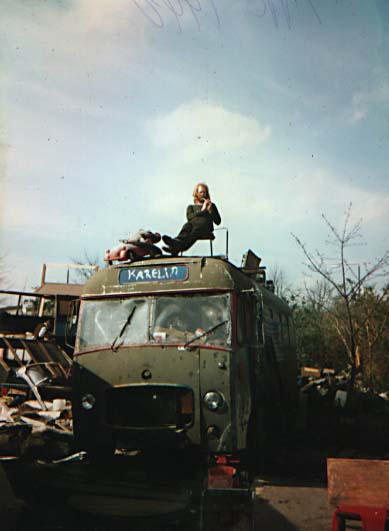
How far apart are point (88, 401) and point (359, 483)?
13.2 ft

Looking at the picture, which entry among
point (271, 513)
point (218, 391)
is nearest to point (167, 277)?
point (218, 391)

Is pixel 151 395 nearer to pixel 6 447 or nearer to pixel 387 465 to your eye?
pixel 6 447

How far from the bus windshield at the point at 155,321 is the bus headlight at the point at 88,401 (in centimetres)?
65

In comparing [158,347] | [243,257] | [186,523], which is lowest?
[186,523]

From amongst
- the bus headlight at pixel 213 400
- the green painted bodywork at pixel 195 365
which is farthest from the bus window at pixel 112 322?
the bus headlight at pixel 213 400

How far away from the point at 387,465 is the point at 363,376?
13.8 m

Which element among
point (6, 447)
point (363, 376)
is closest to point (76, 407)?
point (6, 447)

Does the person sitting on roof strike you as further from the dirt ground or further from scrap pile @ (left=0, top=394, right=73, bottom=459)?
the dirt ground

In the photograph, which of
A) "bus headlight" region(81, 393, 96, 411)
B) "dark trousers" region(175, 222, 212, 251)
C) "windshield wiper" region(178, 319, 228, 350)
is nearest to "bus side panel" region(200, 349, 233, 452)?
"windshield wiper" region(178, 319, 228, 350)

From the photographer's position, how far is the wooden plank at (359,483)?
385 cm

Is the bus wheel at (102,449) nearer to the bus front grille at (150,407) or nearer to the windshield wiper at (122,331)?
the bus front grille at (150,407)

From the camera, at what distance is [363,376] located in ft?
56.0

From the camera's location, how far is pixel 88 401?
698 centimetres

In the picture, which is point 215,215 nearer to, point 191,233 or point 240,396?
point 191,233
